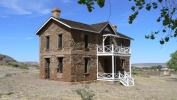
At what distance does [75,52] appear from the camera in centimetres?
2052

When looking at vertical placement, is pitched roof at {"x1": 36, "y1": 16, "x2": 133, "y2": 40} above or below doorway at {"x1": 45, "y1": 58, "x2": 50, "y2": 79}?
above

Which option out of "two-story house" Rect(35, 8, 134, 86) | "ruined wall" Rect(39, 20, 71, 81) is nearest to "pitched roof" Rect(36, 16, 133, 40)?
"two-story house" Rect(35, 8, 134, 86)

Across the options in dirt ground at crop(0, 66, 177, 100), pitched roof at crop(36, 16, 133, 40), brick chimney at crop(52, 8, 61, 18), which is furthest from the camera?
brick chimney at crop(52, 8, 61, 18)

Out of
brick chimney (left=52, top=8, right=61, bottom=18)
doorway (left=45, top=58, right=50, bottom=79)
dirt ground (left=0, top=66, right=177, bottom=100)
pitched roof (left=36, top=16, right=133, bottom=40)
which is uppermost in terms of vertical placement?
brick chimney (left=52, top=8, right=61, bottom=18)

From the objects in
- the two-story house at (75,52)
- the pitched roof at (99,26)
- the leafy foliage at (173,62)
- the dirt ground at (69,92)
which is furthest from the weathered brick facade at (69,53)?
the leafy foliage at (173,62)

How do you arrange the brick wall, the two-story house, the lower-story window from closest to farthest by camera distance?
1. the brick wall
2. the two-story house
3. the lower-story window

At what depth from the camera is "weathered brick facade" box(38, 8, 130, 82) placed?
2027 centimetres

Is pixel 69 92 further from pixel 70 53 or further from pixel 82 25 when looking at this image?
pixel 82 25

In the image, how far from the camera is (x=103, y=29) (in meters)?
24.2

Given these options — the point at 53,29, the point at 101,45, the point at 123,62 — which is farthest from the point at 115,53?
the point at 53,29

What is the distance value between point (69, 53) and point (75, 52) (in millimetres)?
670

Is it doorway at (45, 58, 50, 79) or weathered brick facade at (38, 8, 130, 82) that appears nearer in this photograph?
weathered brick facade at (38, 8, 130, 82)

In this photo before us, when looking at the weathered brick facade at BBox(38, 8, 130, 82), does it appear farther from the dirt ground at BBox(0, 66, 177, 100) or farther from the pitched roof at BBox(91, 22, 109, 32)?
the dirt ground at BBox(0, 66, 177, 100)

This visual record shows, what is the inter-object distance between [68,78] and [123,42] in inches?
426
